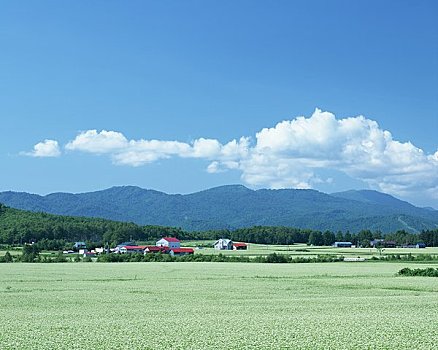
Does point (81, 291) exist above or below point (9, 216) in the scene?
below

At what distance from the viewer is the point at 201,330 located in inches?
958

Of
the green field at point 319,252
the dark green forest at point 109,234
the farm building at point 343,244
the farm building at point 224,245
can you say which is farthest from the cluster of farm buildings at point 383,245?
the farm building at point 224,245

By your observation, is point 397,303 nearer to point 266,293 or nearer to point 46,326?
point 266,293

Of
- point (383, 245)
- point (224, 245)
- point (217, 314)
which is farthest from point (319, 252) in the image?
point (217, 314)

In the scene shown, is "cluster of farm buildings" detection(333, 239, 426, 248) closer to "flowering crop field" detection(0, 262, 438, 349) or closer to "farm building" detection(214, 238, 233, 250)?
"farm building" detection(214, 238, 233, 250)

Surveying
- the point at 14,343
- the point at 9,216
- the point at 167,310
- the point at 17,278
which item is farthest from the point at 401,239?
the point at 14,343

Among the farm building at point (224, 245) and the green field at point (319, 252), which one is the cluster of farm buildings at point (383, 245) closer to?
the green field at point (319, 252)

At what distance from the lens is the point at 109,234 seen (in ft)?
571

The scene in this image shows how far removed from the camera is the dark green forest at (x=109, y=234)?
158 meters

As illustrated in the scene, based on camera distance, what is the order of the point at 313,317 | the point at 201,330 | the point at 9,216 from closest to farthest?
the point at 201,330 → the point at 313,317 → the point at 9,216

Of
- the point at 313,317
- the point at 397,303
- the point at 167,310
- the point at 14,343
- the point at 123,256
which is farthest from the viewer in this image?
the point at 123,256

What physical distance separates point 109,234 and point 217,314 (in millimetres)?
147113

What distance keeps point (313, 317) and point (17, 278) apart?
126 ft

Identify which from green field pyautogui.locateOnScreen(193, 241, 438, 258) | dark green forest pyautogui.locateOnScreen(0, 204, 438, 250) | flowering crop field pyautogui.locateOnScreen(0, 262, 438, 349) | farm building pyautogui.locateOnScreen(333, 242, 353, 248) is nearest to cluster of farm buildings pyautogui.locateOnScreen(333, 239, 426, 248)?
farm building pyautogui.locateOnScreen(333, 242, 353, 248)
